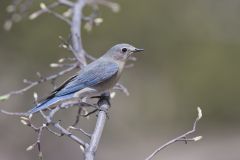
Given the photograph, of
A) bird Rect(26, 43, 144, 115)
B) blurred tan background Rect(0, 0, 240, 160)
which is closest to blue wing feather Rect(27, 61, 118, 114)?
bird Rect(26, 43, 144, 115)

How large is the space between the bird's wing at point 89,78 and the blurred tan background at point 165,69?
412 centimetres

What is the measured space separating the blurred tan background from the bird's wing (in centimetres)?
412

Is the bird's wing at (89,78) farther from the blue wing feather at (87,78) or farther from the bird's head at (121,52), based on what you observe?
the bird's head at (121,52)

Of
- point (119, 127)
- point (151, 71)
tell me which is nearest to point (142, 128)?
point (119, 127)

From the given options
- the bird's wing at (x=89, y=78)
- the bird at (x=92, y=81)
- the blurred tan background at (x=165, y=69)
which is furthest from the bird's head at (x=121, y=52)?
the blurred tan background at (x=165, y=69)

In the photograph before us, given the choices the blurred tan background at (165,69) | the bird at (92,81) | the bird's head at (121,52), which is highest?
the blurred tan background at (165,69)

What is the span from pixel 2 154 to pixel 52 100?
4046 mm

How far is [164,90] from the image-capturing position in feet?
29.7

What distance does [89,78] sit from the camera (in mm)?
3955

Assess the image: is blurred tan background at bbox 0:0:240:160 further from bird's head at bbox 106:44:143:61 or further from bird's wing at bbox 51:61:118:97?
bird's wing at bbox 51:61:118:97

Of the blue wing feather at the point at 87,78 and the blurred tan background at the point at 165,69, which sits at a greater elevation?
the blurred tan background at the point at 165,69

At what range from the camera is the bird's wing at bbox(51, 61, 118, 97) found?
389 centimetres

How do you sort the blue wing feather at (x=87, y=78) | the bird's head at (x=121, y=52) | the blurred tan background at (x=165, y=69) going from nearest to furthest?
the blue wing feather at (x=87, y=78) < the bird's head at (x=121, y=52) < the blurred tan background at (x=165, y=69)

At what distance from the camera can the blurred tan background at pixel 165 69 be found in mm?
8180
